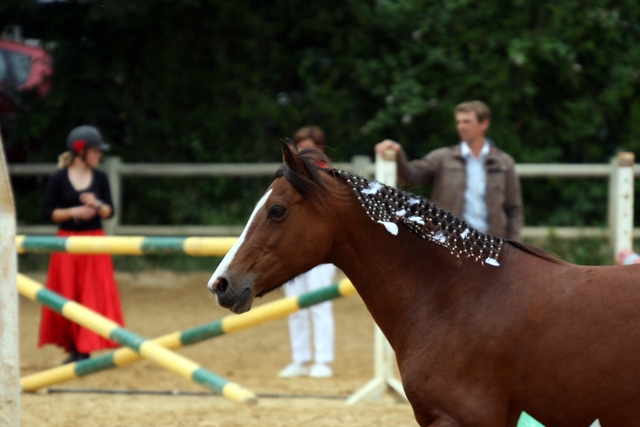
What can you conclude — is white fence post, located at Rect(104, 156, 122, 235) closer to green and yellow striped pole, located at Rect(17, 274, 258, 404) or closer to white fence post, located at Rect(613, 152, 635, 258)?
green and yellow striped pole, located at Rect(17, 274, 258, 404)

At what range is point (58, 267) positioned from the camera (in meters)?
7.28

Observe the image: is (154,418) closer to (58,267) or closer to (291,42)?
(58,267)

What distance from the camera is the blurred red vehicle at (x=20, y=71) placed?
12.0 meters

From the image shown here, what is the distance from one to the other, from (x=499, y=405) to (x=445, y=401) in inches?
8.1

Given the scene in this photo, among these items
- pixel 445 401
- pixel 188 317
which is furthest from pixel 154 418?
pixel 188 317

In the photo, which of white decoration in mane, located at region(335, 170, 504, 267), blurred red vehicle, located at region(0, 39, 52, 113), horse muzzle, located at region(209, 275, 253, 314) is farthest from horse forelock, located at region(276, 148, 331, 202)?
blurred red vehicle, located at region(0, 39, 52, 113)

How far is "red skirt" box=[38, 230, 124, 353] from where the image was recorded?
7215 millimetres

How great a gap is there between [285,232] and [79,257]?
13.1 ft

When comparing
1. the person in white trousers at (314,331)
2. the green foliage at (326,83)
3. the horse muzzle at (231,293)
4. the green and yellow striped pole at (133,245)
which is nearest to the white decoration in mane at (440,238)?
the horse muzzle at (231,293)

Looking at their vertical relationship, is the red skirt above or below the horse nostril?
below

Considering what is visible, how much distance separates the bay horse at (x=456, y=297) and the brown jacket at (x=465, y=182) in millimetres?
2109

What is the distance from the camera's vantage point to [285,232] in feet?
12.2

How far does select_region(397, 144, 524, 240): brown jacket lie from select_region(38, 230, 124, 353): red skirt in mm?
2614

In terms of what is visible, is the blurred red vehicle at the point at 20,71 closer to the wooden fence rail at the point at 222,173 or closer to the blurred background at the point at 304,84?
the blurred background at the point at 304,84
